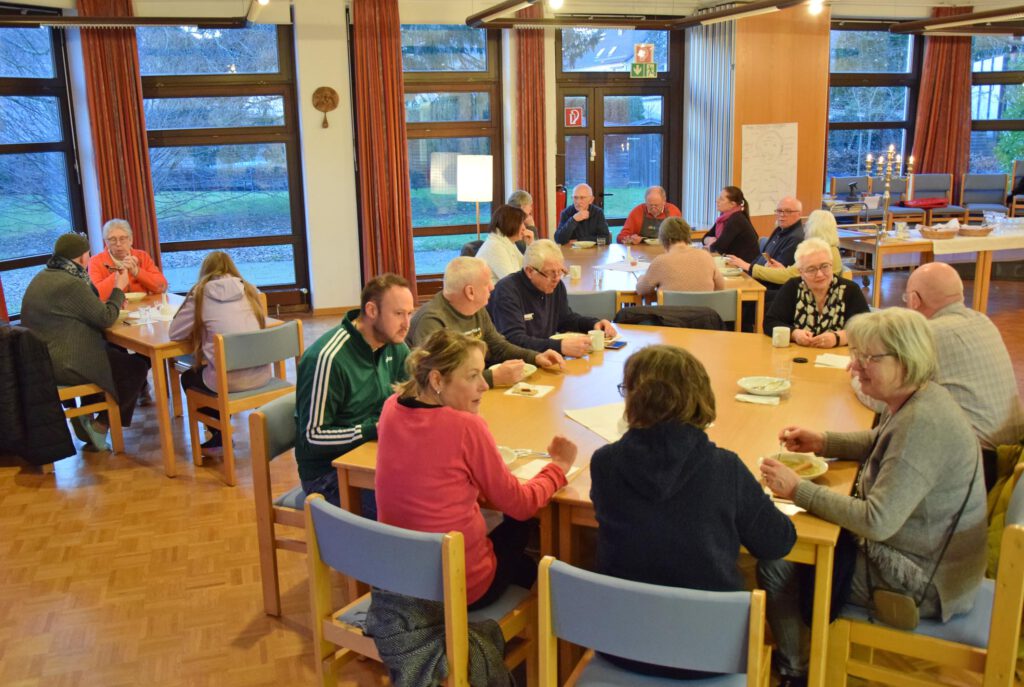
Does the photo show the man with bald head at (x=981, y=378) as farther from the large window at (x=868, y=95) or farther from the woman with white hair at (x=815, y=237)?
the large window at (x=868, y=95)

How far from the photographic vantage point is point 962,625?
7.87 feet

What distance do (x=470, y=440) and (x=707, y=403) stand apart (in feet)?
2.09

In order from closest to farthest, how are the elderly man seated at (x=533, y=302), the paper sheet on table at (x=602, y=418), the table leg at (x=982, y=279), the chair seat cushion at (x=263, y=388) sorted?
the paper sheet on table at (x=602, y=418), the elderly man seated at (x=533, y=302), the chair seat cushion at (x=263, y=388), the table leg at (x=982, y=279)

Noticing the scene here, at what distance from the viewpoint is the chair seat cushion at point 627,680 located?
6.91ft

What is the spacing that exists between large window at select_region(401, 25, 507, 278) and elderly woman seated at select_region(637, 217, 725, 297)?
4196mm

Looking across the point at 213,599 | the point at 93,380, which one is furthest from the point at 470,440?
the point at 93,380

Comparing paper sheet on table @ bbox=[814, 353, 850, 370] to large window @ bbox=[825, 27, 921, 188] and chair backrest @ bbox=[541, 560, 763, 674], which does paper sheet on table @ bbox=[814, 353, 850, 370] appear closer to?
chair backrest @ bbox=[541, 560, 763, 674]

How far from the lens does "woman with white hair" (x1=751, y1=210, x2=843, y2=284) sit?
5645 mm

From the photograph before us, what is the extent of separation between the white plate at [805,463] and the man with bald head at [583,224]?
5.62 meters

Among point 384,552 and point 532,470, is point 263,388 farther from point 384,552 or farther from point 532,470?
point 384,552

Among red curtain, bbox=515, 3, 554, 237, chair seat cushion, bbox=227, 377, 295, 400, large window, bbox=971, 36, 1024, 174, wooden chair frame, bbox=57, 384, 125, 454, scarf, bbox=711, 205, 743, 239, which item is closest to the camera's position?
chair seat cushion, bbox=227, 377, 295, 400

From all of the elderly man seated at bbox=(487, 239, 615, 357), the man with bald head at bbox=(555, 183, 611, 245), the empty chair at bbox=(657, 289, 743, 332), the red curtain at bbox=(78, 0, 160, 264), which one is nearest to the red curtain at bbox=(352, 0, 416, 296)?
the man with bald head at bbox=(555, 183, 611, 245)

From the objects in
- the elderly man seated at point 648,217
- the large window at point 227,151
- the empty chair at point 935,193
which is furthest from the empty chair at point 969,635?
the empty chair at point 935,193

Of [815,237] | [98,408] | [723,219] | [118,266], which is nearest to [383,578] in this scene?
[98,408]
